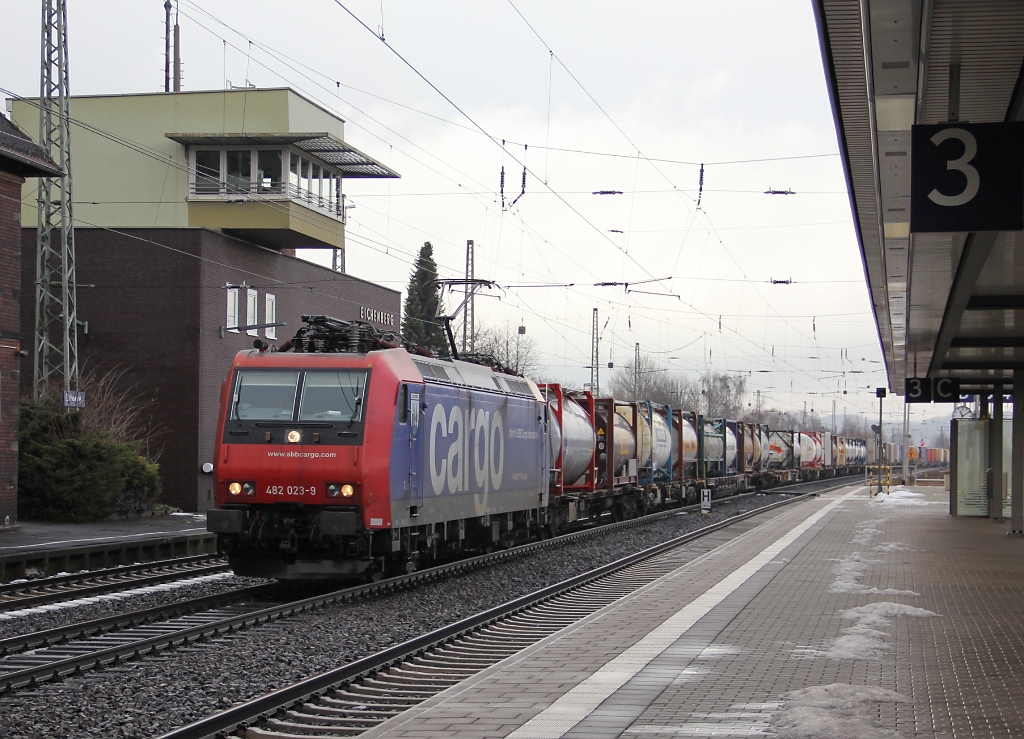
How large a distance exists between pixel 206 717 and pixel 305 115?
100 feet

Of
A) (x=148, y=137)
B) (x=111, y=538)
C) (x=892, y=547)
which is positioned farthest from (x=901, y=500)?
(x=111, y=538)

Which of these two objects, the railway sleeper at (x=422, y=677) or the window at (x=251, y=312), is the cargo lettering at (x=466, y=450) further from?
the window at (x=251, y=312)

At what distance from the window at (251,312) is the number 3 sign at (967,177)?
29.3 meters

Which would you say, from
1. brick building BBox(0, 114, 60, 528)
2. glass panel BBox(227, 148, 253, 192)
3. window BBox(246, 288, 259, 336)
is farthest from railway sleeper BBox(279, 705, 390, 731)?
glass panel BBox(227, 148, 253, 192)

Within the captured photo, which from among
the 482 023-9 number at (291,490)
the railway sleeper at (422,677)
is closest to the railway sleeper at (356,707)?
the railway sleeper at (422,677)

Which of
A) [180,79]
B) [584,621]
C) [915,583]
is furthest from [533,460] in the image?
[180,79]

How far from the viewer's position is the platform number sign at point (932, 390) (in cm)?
3002

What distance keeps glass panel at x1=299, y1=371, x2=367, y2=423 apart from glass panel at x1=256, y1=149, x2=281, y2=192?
22.4m

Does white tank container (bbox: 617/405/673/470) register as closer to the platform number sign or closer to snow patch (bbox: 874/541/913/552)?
the platform number sign

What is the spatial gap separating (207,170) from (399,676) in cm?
2887

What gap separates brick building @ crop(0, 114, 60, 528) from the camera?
77.6ft

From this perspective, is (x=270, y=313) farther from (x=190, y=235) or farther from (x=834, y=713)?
(x=834, y=713)

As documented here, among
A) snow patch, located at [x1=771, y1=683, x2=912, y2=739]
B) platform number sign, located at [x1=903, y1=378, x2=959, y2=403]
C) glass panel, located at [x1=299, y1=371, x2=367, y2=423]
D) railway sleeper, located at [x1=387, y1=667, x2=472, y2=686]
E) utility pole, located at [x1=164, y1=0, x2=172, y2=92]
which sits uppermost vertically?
utility pole, located at [x1=164, y1=0, x2=172, y2=92]

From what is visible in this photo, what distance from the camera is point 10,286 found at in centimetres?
2425
